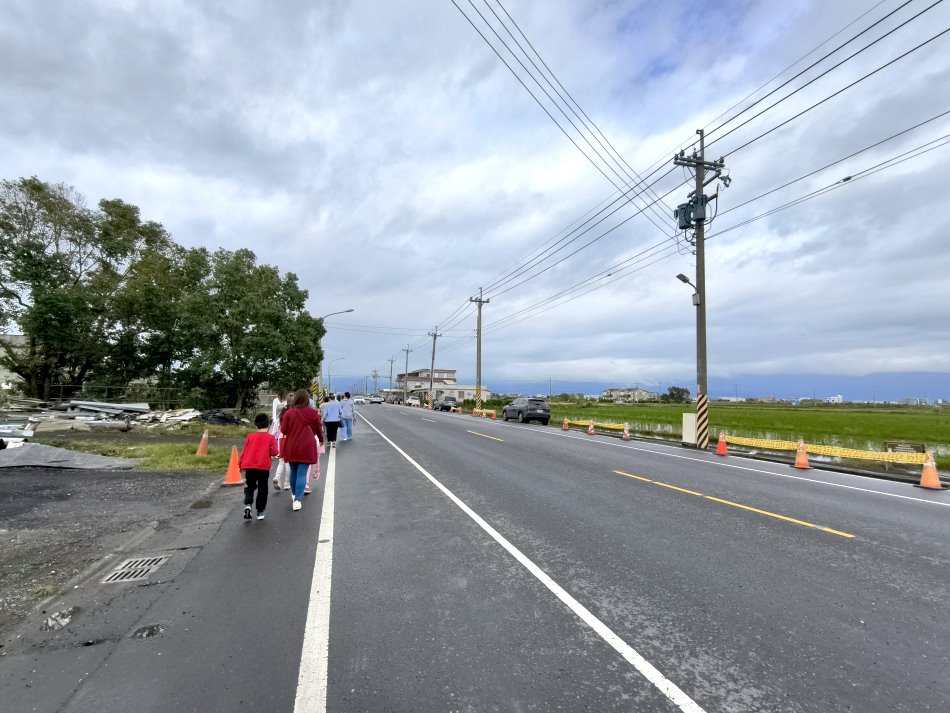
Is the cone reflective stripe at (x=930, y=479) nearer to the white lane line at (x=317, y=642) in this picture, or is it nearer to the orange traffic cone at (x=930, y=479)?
the orange traffic cone at (x=930, y=479)

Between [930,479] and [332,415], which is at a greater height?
[332,415]

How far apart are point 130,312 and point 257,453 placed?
29.9 meters

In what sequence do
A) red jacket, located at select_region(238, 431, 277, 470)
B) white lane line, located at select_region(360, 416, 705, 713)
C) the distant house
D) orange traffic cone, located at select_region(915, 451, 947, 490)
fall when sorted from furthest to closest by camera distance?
the distant house
orange traffic cone, located at select_region(915, 451, 947, 490)
red jacket, located at select_region(238, 431, 277, 470)
white lane line, located at select_region(360, 416, 705, 713)

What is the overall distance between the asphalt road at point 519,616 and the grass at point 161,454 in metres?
4.93

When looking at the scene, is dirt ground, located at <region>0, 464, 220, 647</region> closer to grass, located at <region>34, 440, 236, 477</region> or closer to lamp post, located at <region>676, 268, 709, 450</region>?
grass, located at <region>34, 440, 236, 477</region>

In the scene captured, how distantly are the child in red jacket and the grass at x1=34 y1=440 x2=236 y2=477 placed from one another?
451 cm

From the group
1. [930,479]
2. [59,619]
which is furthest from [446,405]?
[59,619]

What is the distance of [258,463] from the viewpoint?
22.1 ft

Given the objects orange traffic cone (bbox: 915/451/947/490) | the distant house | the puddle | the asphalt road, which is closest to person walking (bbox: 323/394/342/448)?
the asphalt road

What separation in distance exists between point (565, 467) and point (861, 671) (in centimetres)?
834

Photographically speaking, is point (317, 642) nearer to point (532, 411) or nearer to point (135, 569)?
point (135, 569)

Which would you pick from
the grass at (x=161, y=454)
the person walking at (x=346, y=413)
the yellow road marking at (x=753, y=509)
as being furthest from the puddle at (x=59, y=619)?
the person walking at (x=346, y=413)

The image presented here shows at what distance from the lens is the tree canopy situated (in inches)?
1050

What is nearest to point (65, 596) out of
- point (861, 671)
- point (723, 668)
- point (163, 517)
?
point (163, 517)
